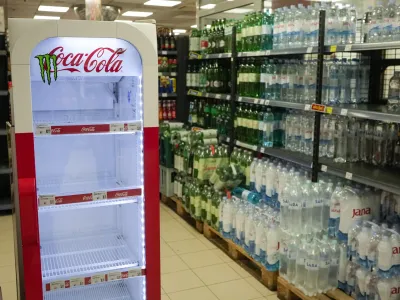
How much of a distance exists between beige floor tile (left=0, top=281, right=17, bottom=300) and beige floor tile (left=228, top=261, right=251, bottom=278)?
1.94m

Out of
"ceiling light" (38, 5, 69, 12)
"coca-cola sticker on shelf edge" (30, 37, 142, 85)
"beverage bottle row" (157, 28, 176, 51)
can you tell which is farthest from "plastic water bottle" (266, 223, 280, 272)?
"ceiling light" (38, 5, 69, 12)

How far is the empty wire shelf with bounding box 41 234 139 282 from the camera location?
269 cm

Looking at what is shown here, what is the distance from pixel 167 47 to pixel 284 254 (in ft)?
13.6

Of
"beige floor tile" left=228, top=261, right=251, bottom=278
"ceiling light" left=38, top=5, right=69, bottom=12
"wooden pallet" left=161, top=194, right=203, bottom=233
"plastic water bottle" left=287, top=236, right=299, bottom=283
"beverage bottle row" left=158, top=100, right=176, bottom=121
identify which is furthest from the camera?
"ceiling light" left=38, top=5, right=69, bottom=12

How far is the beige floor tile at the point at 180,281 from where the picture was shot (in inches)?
153

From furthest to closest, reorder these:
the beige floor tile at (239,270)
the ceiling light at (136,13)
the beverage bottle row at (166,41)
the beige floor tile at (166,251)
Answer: the ceiling light at (136,13)
the beverage bottle row at (166,41)
the beige floor tile at (166,251)
the beige floor tile at (239,270)

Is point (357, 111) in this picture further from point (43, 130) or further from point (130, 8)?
point (130, 8)

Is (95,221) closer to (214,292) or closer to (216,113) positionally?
(214,292)

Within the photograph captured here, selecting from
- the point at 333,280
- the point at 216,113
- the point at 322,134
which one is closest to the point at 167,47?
the point at 216,113

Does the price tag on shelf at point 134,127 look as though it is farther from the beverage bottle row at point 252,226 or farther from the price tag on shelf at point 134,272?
the beverage bottle row at point 252,226

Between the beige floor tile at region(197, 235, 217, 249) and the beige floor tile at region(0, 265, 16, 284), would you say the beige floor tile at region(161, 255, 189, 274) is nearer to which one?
the beige floor tile at region(197, 235, 217, 249)

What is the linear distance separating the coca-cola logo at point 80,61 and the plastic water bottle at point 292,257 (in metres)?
1.95

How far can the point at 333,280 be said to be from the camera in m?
3.44

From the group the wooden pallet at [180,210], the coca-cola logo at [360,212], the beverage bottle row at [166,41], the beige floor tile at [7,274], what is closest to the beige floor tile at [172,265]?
the wooden pallet at [180,210]
